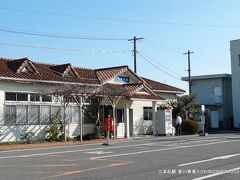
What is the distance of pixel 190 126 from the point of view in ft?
129

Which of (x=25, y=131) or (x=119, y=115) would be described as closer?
(x=25, y=131)

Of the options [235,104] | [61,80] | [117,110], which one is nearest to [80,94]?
[61,80]

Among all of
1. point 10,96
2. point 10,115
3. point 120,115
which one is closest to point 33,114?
point 10,115

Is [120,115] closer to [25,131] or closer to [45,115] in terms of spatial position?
[45,115]

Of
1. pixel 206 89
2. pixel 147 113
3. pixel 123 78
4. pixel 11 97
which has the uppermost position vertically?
pixel 206 89

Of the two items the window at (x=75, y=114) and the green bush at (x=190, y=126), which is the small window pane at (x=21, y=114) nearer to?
the window at (x=75, y=114)

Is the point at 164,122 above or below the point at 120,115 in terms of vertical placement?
below

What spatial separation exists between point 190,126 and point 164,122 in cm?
323

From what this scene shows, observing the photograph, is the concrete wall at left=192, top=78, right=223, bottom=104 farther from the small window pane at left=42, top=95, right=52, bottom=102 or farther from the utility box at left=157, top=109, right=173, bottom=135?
the small window pane at left=42, top=95, right=52, bottom=102

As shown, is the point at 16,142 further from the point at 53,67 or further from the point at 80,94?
the point at 53,67

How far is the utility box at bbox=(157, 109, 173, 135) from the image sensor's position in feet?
121

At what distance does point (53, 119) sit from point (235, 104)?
28.4m

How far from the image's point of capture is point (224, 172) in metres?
12.5

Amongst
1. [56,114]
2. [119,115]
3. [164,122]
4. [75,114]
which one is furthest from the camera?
[164,122]
